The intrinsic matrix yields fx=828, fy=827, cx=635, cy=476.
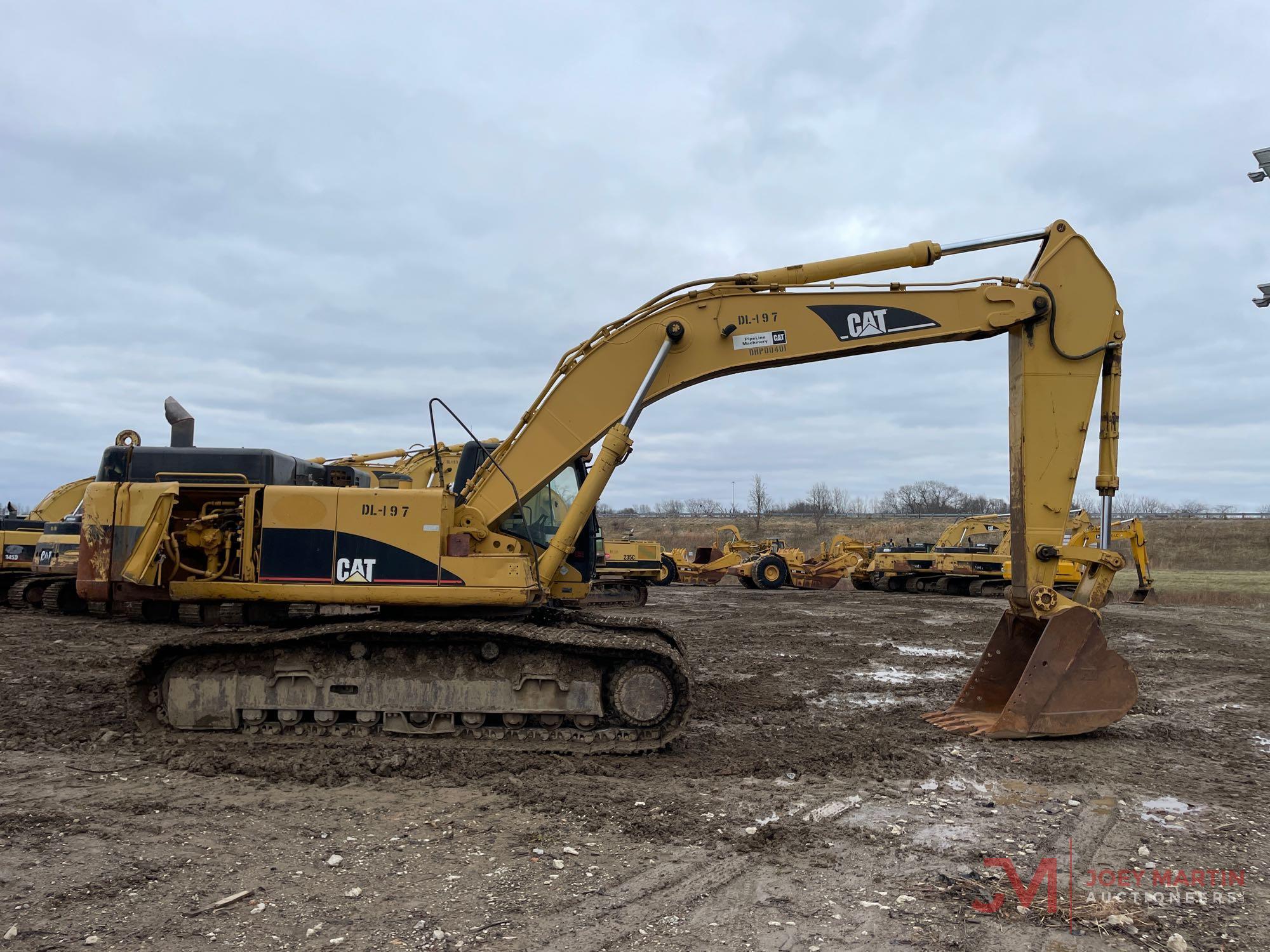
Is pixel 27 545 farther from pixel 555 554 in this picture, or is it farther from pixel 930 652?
pixel 930 652

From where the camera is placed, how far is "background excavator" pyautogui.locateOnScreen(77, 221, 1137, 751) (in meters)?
6.74

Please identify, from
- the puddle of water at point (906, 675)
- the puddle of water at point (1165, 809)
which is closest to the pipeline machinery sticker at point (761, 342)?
the puddle of water at point (1165, 809)

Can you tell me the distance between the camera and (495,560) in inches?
271

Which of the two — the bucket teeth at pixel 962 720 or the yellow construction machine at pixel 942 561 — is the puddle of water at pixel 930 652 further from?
the yellow construction machine at pixel 942 561

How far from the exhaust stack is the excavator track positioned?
396 centimetres

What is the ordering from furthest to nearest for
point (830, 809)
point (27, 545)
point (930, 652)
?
point (27, 545)
point (930, 652)
point (830, 809)

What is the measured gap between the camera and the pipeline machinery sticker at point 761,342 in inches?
288

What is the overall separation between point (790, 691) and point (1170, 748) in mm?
3674

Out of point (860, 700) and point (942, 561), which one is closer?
point (860, 700)

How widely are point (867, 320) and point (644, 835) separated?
4709mm

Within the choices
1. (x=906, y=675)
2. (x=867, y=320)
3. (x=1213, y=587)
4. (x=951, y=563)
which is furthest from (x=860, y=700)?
(x=1213, y=587)

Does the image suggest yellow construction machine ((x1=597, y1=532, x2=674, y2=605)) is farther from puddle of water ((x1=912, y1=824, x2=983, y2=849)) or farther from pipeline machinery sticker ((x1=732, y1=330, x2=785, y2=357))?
puddle of water ((x1=912, y1=824, x2=983, y2=849))

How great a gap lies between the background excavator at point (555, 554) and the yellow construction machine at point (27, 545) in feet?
42.9

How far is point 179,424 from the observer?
1025 cm
